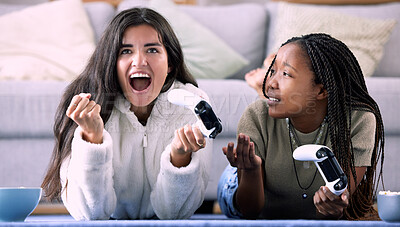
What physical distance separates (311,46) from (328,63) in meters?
0.04

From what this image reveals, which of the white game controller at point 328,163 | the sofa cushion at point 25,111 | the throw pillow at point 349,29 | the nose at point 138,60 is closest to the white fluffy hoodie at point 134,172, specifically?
the nose at point 138,60

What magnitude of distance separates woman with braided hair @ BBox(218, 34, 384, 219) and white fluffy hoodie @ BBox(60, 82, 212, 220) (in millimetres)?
107

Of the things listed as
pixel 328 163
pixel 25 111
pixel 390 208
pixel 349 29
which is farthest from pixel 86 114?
pixel 349 29

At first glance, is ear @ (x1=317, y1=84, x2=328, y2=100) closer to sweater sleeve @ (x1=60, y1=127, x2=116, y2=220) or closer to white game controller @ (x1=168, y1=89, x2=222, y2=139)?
white game controller @ (x1=168, y1=89, x2=222, y2=139)

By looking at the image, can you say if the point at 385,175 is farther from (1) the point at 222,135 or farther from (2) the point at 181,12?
(2) the point at 181,12

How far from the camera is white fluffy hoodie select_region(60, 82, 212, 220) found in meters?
0.95

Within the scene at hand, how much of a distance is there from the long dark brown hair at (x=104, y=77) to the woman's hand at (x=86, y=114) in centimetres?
14

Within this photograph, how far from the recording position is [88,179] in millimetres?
951

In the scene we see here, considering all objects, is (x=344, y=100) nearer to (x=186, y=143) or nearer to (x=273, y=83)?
(x=273, y=83)

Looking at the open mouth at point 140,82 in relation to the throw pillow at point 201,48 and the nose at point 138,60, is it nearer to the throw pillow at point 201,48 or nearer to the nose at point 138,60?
the nose at point 138,60

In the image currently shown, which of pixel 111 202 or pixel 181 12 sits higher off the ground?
pixel 181 12

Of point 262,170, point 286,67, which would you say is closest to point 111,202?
point 262,170

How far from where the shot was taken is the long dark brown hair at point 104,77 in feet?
3.38

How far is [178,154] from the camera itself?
3.09ft
